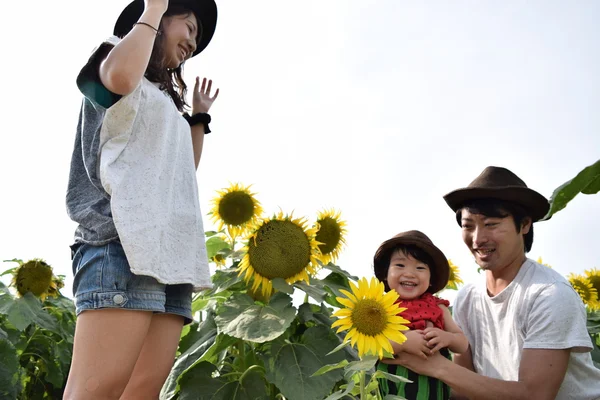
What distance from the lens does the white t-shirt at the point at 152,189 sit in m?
1.91

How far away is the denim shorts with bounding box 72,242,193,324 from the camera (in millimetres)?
1843

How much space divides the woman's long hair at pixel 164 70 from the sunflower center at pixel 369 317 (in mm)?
1028

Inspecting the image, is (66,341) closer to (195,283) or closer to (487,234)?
(195,283)

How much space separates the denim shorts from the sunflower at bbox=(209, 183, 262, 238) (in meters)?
1.39

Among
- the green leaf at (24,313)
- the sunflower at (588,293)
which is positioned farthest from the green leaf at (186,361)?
the sunflower at (588,293)

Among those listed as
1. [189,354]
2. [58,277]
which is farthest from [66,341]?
[189,354]

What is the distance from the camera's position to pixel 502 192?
2719mm

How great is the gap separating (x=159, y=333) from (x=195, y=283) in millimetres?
191

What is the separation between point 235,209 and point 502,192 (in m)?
1.33

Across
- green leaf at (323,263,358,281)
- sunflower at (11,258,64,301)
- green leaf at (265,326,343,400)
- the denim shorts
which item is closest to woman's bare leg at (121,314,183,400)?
the denim shorts

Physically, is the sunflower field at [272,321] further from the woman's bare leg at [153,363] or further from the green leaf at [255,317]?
the woman's bare leg at [153,363]

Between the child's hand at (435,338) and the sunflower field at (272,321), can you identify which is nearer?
the sunflower field at (272,321)

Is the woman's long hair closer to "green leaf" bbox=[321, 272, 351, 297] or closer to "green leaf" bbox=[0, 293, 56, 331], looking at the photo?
"green leaf" bbox=[321, 272, 351, 297]

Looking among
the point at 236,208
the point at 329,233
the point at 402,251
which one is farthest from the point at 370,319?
the point at 236,208
